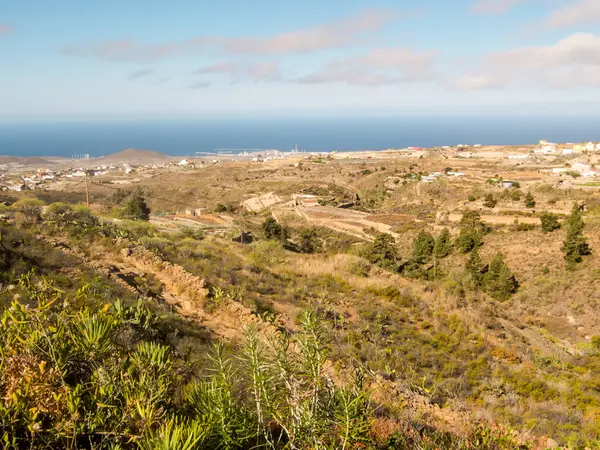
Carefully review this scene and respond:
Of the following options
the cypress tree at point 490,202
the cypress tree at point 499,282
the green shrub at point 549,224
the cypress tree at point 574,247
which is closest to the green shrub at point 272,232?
the cypress tree at point 499,282

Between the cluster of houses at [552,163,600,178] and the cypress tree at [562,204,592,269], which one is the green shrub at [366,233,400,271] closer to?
the cypress tree at [562,204,592,269]

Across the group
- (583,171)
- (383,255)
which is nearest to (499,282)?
(383,255)

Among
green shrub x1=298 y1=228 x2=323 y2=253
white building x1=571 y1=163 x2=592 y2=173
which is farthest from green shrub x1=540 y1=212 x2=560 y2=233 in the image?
white building x1=571 y1=163 x2=592 y2=173

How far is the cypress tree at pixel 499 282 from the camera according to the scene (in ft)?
57.6

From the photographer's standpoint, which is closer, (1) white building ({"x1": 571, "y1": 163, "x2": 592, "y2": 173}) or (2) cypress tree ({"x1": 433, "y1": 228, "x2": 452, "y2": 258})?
(2) cypress tree ({"x1": 433, "y1": 228, "x2": 452, "y2": 258})

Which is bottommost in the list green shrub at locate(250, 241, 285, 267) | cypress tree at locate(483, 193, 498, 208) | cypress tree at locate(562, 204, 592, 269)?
cypress tree at locate(562, 204, 592, 269)

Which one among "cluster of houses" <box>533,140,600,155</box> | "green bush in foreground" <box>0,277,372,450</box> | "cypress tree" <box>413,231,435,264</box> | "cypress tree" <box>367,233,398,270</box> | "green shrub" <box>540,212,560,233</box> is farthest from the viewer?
"cluster of houses" <box>533,140,600,155</box>

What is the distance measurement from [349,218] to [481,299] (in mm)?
22356

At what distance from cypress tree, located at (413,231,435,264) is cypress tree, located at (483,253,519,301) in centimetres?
339

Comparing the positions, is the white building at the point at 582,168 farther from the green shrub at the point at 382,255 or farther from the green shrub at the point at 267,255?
the green shrub at the point at 267,255

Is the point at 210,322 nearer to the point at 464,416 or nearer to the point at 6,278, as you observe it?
the point at 6,278

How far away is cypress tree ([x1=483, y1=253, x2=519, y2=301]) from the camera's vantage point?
17562mm

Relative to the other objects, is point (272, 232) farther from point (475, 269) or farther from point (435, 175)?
point (435, 175)

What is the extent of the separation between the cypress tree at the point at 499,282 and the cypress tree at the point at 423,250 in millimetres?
3387
